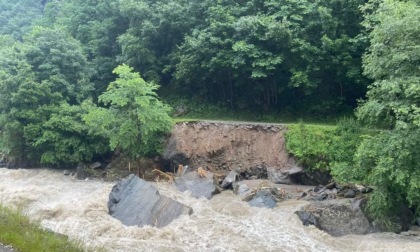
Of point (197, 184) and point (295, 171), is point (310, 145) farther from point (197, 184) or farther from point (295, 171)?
point (197, 184)

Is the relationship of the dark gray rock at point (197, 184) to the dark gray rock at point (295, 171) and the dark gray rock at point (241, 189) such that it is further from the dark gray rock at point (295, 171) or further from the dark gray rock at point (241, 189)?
the dark gray rock at point (295, 171)

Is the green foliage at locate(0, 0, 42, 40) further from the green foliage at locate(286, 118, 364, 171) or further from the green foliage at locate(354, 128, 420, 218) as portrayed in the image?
the green foliage at locate(354, 128, 420, 218)

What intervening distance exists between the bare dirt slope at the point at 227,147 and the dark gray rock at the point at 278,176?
0.48 metres

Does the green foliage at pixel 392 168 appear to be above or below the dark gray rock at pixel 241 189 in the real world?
above

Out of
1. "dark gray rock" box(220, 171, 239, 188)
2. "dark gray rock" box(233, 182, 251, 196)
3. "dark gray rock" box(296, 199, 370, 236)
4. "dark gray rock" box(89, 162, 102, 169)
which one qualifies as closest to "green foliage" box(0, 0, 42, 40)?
"dark gray rock" box(89, 162, 102, 169)

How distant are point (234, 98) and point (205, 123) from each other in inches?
289

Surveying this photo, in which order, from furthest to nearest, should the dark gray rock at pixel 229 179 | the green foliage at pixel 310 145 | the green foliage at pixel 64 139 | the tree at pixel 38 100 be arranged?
the tree at pixel 38 100, the green foliage at pixel 64 139, the green foliage at pixel 310 145, the dark gray rock at pixel 229 179

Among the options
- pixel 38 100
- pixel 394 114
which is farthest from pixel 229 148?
pixel 38 100

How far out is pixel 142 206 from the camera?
621 inches

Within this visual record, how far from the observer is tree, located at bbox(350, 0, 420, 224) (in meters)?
13.5

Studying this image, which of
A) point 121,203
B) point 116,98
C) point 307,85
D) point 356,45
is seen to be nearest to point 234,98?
point 307,85

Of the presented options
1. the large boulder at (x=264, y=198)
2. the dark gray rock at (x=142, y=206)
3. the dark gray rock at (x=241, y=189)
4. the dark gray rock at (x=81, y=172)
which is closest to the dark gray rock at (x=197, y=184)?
the dark gray rock at (x=241, y=189)

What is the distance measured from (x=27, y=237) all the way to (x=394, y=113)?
12.7 m

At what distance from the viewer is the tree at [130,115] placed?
21156mm
